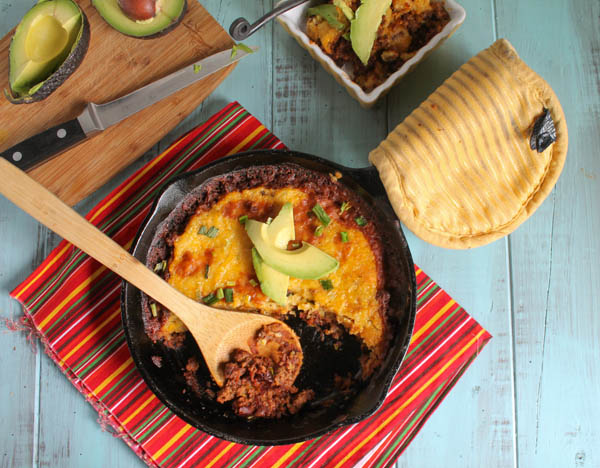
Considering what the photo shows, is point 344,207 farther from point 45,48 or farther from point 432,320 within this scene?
point 45,48

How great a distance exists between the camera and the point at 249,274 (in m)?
2.36

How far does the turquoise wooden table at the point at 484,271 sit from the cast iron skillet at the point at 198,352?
1.06ft

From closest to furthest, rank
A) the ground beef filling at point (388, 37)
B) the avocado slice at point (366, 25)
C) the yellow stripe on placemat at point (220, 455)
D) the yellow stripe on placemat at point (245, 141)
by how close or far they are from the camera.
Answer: the avocado slice at point (366, 25) < the ground beef filling at point (388, 37) < the yellow stripe on placemat at point (220, 455) < the yellow stripe on placemat at point (245, 141)

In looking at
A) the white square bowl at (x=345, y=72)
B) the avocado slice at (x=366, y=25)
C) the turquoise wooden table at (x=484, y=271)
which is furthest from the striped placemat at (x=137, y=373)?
the avocado slice at (x=366, y=25)

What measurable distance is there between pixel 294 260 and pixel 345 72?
926 mm

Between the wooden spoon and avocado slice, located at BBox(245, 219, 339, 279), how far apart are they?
28cm

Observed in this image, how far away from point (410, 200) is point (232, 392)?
1.20 metres

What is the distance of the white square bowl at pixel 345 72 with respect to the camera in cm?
226

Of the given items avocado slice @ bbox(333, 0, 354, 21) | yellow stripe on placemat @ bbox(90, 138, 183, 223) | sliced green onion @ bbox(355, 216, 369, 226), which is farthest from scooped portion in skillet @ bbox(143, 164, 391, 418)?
avocado slice @ bbox(333, 0, 354, 21)

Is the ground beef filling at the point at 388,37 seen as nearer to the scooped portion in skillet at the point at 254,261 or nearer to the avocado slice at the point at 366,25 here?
the avocado slice at the point at 366,25

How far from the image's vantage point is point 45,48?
92.5 inches

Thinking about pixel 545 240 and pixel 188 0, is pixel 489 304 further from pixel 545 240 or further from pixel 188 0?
pixel 188 0

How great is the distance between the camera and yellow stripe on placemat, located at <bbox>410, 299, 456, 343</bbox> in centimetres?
245

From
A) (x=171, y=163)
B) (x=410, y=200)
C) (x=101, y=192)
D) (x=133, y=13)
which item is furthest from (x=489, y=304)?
(x=133, y=13)
